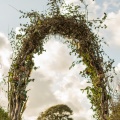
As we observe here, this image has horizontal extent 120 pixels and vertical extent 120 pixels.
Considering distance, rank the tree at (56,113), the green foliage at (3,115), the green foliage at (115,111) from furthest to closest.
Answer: the tree at (56,113), the green foliage at (3,115), the green foliage at (115,111)

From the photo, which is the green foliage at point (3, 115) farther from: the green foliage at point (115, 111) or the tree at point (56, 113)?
the tree at point (56, 113)

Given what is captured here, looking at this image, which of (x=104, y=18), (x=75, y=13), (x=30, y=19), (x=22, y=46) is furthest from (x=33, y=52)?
(x=104, y=18)

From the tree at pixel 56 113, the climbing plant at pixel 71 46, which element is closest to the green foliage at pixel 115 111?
the climbing plant at pixel 71 46

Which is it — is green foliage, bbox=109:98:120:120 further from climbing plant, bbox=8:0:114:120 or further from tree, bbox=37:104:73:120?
tree, bbox=37:104:73:120

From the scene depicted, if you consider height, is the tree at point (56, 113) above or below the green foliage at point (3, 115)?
above

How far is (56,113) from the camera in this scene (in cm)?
2177

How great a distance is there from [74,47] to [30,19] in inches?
62.4

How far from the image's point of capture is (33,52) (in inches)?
394

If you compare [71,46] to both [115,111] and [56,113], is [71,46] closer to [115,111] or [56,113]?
[115,111]

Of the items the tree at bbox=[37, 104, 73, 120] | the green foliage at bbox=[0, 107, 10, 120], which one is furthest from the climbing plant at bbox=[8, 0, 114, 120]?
the tree at bbox=[37, 104, 73, 120]

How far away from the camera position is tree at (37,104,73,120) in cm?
2164

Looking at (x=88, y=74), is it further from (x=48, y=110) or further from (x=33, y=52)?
(x=48, y=110)

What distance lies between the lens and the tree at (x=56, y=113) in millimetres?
21641

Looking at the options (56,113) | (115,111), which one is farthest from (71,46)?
(56,113)
